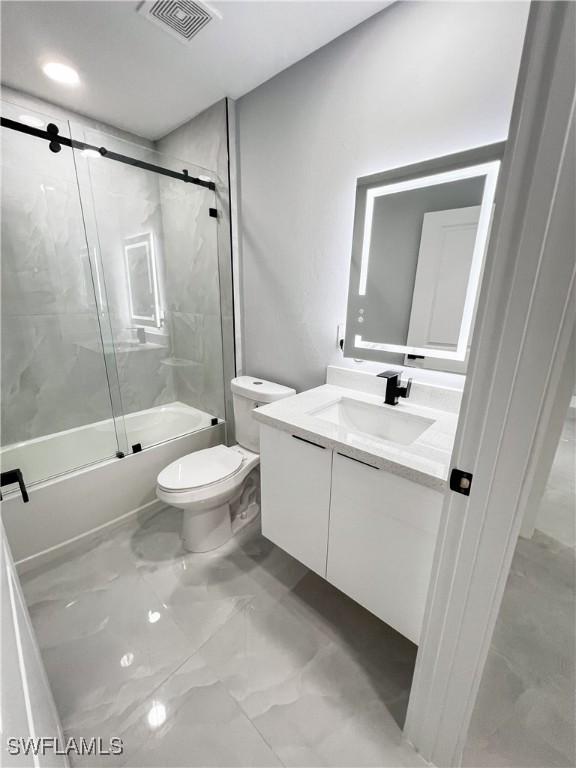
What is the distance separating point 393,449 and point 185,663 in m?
1.13

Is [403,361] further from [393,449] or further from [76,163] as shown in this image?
[76,163]

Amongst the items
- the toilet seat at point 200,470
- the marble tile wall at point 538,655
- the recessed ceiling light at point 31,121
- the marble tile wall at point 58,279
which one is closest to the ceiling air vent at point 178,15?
the marble tile wall at point 58,279

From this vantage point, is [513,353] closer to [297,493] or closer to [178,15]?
[297,493]

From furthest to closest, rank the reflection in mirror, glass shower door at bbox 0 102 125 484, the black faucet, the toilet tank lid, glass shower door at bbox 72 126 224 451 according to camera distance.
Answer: the reflection in mirror < glass shower door at bbox 72 126 224 451 < glass shower door at bbox 0 102 125 484 < the toilet tank lid < the black faucet

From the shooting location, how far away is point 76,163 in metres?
1.84

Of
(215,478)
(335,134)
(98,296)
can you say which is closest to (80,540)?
(215,478)

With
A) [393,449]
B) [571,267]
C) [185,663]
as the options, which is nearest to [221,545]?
[185,663]

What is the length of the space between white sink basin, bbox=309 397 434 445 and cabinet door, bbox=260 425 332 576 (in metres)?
0.19

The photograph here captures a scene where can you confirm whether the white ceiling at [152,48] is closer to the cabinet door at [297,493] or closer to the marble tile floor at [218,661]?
the cabinet door at [297,493]

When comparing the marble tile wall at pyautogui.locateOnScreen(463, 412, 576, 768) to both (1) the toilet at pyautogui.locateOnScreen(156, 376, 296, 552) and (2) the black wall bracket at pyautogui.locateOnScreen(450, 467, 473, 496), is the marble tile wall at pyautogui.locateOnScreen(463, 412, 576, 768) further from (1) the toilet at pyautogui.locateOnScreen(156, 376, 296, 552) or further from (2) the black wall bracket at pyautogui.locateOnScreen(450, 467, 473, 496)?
(1) the toilet at pyautogui.locateOnScreen(156, 376, 296, 552)

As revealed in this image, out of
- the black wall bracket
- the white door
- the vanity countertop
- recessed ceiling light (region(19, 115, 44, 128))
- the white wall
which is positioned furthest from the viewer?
recessed ceiling light (region(19, 115, 44, 128))

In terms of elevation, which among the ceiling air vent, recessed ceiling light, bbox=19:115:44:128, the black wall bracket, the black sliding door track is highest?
the ceiling air vent

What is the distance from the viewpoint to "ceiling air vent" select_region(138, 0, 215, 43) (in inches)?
47.8

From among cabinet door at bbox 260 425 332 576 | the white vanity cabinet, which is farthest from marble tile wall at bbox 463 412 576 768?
cabinet door at bbox 260 425 332 576
